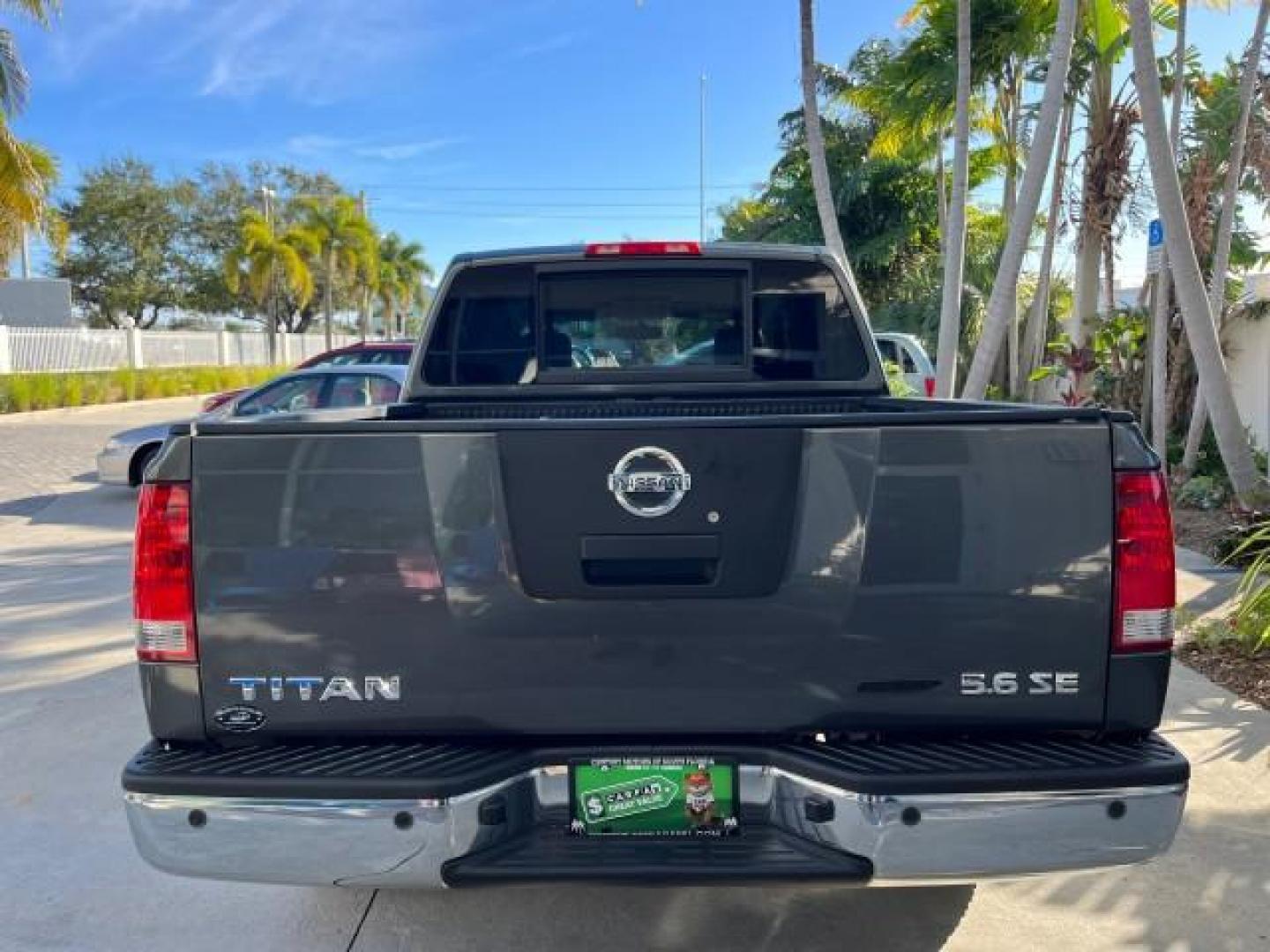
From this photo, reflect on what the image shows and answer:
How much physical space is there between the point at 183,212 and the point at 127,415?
28541 mm

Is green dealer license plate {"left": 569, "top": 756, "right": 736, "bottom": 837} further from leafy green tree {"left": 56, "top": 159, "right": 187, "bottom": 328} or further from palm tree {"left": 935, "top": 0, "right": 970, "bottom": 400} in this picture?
leafy green tree {"left": 56, "top": 159, "right": 187, "bottom": 328}

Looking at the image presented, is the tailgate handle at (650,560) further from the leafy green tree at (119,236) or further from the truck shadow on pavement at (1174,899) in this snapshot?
the leafy green tree at (119,236)

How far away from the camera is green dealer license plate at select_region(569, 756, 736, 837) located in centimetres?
239

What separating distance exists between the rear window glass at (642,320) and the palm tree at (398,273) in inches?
2276

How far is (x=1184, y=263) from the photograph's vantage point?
7.00 meters

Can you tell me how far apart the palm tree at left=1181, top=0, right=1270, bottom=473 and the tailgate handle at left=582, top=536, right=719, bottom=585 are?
8.09 m

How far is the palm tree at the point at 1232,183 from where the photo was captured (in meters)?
8.82

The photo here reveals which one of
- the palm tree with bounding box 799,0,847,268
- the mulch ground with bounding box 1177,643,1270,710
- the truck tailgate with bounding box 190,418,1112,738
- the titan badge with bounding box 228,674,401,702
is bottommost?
the mulch ground with bounding box 1177,643,1270,710

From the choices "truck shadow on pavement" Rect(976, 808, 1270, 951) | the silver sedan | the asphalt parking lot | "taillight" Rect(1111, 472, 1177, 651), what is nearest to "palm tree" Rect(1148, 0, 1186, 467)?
the asphalt parking lot

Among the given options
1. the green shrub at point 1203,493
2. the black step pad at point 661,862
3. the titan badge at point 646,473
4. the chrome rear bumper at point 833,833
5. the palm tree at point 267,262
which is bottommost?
the green shrub at point 1203,493

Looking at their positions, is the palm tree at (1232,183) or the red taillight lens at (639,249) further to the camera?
the palm tree at (1232,183)

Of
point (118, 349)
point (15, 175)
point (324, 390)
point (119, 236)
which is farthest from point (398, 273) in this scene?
point (324, 390)

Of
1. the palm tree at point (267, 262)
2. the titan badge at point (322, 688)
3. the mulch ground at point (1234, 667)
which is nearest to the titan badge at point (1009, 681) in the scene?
the titan badge at point (322, 688)

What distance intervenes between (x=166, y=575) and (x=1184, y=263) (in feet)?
22.8
